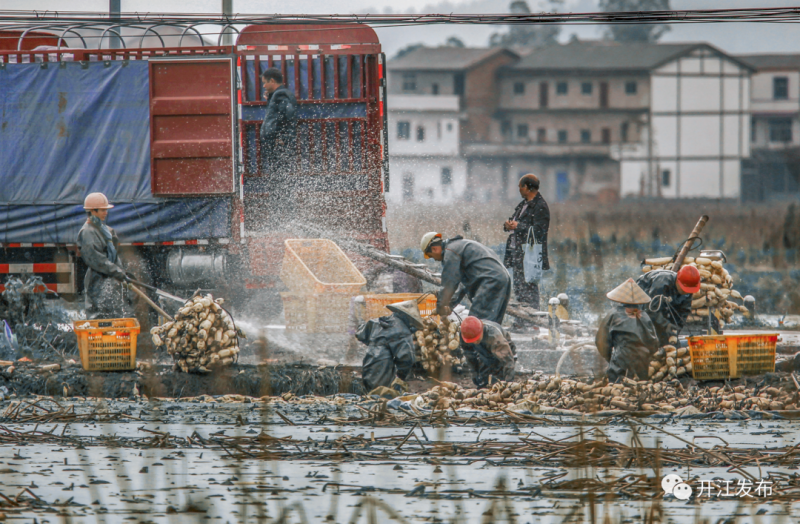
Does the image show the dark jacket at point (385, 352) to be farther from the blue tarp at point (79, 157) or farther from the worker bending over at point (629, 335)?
the blue tarp at point (79, 157)

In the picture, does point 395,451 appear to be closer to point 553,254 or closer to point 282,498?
point 282,498

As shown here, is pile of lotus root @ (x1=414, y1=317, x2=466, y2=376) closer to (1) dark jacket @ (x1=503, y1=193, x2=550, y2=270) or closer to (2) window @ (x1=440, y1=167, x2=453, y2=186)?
(1) dark jacket @ (x1=503, y1=193, x2=550, y2=270)

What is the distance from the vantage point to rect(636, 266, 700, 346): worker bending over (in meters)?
8.10

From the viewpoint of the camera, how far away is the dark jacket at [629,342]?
7844mm

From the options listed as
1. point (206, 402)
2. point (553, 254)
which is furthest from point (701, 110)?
point (206, 402)

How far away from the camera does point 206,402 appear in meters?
7.87

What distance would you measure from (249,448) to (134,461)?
2.29 ft

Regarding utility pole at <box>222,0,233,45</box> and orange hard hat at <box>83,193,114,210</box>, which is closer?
orange hard hat at <box>83,193,114,210</box>

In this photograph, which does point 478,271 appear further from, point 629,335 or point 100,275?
point 100,275

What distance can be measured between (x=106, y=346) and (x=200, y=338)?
0.89 metres

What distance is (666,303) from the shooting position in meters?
8.15

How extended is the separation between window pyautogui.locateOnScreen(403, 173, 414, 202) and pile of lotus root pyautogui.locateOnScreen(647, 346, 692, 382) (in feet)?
171

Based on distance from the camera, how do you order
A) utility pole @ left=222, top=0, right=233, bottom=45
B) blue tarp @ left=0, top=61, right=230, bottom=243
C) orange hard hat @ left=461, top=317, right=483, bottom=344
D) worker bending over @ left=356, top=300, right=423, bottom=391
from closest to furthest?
orange hard hat @ left=461, top=317, right=483, bottom=344 → worker bending over @ left=356, top=300, right=423, bottom=391 → blue tarp @ left=0, top=61, right=230, bottom=243 → utility pole @ left=222, top=0, right=233, bottom=45

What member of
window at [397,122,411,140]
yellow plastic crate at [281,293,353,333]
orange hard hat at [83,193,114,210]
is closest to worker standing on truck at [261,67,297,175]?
yellow plastic crate at [281,293,353,333]
